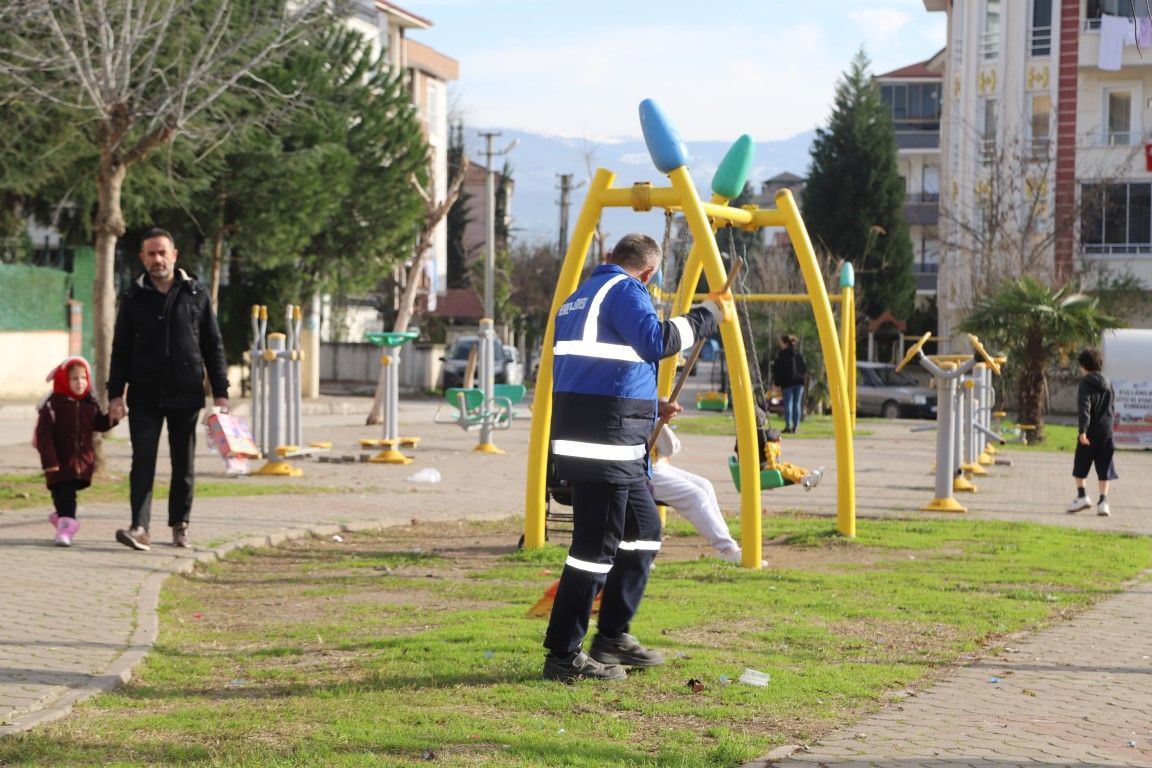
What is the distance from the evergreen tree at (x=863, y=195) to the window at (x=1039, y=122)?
13701mm

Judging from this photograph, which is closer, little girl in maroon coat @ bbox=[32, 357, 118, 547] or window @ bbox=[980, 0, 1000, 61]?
little girl in maroon coat @ bbox=[32, 357, 118, 547]

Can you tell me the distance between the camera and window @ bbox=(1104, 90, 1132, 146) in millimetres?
49700

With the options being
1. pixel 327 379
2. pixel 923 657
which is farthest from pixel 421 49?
pixel 923 657

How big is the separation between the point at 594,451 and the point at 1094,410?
1115 centimetres

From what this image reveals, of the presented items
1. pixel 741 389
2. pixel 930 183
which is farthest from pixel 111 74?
pixel 930 183

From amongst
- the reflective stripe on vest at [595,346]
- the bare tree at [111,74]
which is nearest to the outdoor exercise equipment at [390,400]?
the bare tree at [111,74]

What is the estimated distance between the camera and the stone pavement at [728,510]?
18.9 ft

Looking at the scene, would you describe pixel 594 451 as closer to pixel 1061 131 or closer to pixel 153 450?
pixel 153 450

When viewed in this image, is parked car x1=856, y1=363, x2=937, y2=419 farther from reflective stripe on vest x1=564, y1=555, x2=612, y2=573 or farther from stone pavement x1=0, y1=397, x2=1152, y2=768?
reflective stripe on vest x1=564, y1=555, x2=612, y2=573

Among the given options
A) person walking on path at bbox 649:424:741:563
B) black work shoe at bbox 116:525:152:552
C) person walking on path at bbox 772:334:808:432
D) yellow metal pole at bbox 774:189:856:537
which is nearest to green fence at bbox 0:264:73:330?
person walking on path at bbox 772:334:808:432

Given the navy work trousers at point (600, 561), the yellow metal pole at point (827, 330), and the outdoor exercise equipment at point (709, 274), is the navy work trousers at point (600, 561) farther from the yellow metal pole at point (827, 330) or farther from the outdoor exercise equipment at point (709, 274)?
the yellow metal pole at point (827, 330)

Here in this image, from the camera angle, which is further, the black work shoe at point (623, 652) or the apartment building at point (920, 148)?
the apartment building at point (920, 148)

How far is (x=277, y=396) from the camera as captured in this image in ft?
61.1

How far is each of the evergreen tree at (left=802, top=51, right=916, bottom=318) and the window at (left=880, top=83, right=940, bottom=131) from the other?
15871 millimetres
